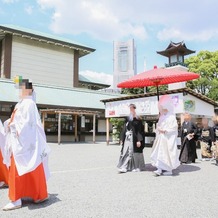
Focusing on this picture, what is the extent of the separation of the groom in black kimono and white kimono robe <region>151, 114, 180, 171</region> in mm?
2379

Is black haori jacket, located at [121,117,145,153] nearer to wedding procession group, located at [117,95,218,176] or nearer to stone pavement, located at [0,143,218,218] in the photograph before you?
wedding procession group, located at [117,95,218,176]

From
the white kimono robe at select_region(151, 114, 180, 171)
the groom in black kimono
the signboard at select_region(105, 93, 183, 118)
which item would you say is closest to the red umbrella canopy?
the white kimono robe at select_region(151, 114, 180, 171)

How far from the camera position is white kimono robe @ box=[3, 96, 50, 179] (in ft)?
12.6

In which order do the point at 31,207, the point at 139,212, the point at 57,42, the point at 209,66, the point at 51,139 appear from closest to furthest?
1. the point at 139,212
2. the point at 31,207
3. the point at 51,139
4. the point at 57,42
5. the point at 209,66

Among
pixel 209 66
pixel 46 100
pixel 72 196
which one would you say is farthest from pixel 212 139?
pixel 209 66

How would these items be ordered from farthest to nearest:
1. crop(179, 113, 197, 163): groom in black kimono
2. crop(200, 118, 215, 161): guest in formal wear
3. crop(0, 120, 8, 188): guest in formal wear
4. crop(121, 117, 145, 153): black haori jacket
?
1. crop(200, 118, 215, 161): guest in formal wear
2. crop(179, 113, 197, 163): groom in black kimono
3. crop(121, 117, 145, 153): black haori jacket
4. crop(0, 120, 8, 188): guest in formal wear

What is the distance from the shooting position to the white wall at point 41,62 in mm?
23578

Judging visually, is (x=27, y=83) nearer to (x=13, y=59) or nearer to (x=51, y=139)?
(x=51, y=139)

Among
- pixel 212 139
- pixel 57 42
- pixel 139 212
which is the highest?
pixel 57 42

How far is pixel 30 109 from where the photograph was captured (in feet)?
13.0

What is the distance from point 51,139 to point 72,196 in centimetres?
1716

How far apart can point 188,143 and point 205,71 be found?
22.6m

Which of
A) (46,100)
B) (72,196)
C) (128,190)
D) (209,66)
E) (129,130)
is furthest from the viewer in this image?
(209,66)

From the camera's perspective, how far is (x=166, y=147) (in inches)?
265
